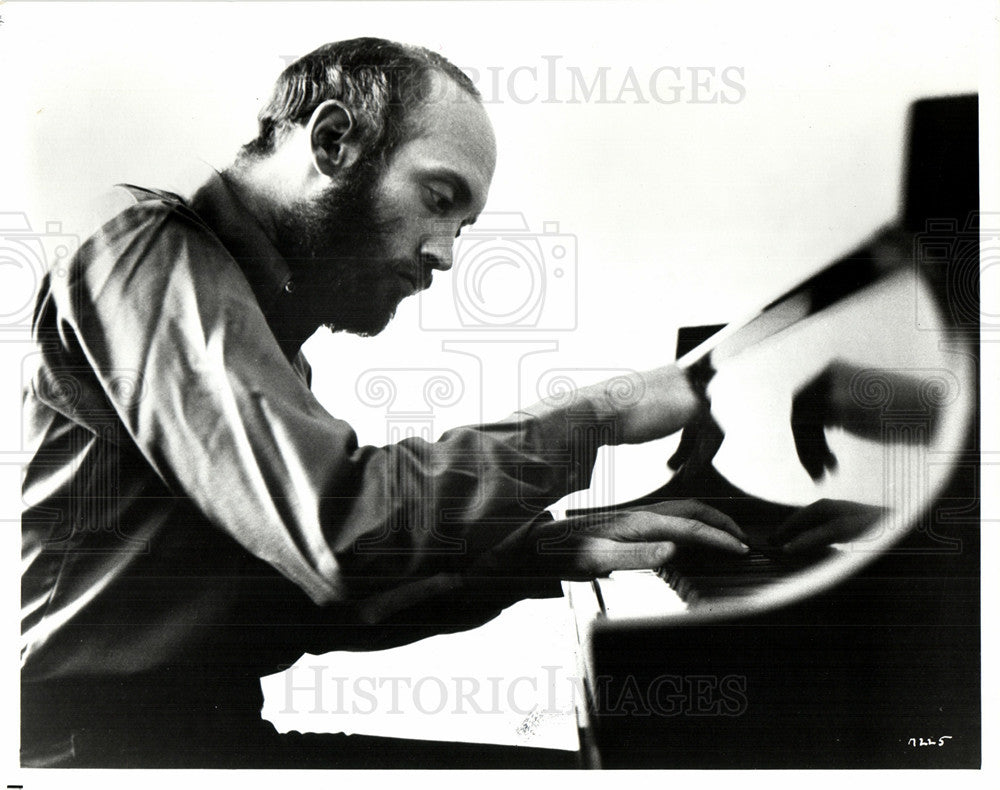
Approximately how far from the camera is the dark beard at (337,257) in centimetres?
238

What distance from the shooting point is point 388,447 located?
2.37 meters

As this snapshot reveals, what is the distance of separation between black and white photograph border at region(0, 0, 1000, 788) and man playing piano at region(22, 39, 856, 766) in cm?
8

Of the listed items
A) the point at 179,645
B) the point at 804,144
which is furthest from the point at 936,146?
the point at 179,645

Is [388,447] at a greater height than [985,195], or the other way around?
[985,195]

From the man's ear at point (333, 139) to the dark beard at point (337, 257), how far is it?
80 mm

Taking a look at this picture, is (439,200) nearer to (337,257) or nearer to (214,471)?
(337,257)

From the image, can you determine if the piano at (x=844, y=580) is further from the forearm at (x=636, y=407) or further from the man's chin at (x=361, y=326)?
the man's chin at (x=361, y=326)

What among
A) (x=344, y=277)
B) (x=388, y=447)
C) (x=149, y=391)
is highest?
(x=344, y=277)

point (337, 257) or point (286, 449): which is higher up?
point (337, 257)

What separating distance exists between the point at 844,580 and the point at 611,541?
701 mm

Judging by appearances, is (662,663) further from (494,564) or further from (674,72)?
(674,72)

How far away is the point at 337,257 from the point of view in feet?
7.82

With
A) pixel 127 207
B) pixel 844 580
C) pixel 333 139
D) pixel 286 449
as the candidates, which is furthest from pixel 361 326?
pixel 844 580

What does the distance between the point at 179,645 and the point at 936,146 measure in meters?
2.69
